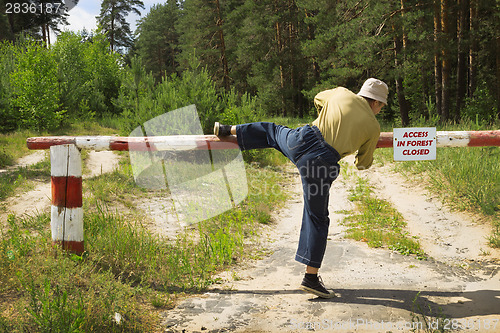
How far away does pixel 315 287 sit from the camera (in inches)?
149

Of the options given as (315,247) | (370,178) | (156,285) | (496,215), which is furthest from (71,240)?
(370,178)

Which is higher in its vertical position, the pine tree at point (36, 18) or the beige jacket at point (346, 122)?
the pine tree at point (36, 18)

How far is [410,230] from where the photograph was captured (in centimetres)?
591

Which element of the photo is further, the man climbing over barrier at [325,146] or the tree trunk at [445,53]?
the tree trunk at [445,53]

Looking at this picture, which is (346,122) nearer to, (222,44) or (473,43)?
(473,43)

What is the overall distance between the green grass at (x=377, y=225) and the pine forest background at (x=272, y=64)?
2.75 metres

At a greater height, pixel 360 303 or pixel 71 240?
pixel 71 240

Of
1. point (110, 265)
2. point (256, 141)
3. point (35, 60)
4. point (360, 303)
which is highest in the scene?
point (35, 60)

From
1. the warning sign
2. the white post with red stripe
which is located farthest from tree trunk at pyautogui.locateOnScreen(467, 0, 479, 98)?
the white post with red stripe

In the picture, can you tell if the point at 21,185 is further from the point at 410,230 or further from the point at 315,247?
the point at 410,230

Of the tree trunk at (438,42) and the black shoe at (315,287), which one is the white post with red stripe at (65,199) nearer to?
the black shoe at (315,287)

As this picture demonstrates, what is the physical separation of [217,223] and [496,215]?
3.88 meters

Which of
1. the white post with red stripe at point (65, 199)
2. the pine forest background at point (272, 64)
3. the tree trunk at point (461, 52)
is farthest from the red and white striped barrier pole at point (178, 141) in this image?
the tree trunk at point (461, 52)

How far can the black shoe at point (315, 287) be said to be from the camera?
3.77m
